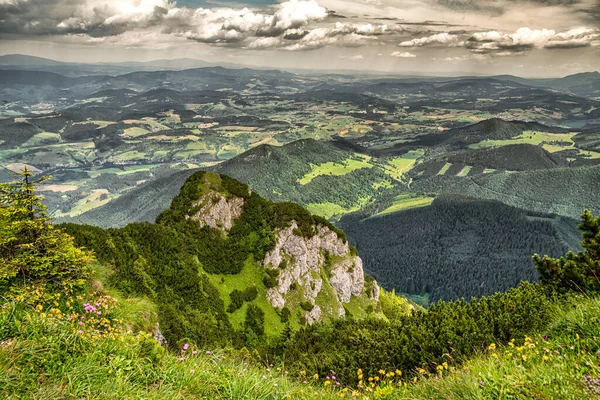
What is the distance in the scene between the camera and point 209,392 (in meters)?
8.60

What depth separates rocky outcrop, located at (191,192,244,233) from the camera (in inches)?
3607

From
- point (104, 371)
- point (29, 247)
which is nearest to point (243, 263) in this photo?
point (29, 247)

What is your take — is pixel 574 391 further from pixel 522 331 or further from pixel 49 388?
pixel 522 331

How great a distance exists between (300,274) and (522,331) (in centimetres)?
7888

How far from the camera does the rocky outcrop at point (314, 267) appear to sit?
9011 cm

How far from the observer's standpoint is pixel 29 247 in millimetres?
20500

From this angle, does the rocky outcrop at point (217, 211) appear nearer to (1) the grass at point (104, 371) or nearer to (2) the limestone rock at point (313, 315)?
(2) the limestone rock at point (313, 315)

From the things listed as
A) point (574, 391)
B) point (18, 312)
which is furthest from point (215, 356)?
point (574, 391)

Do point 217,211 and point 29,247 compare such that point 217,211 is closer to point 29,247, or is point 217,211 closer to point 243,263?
point 243,263

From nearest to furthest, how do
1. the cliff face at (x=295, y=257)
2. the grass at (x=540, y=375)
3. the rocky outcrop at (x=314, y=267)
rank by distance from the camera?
the grass at (x=540, y=375)
the cliff face at (x=295, y=257)
the rocky outcrop at (x=314, y=267)

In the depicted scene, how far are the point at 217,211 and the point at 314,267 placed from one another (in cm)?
3184

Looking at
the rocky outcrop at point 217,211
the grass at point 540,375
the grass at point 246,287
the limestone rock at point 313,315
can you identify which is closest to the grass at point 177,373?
the grass at point 540,375

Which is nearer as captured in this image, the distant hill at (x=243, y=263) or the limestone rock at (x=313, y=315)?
the distant hill at (x=243, y=263)

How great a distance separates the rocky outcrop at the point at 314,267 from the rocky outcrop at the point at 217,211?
45.8 ft
